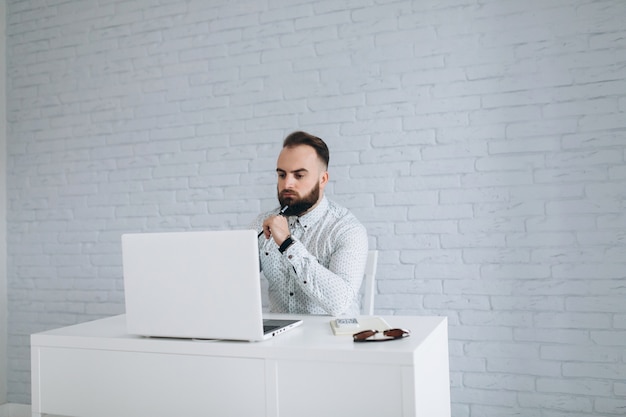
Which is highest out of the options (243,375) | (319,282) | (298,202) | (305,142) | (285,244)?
(305,142)

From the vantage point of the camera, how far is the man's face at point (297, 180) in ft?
7.18

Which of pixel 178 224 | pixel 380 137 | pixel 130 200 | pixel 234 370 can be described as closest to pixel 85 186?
pixel 130 200

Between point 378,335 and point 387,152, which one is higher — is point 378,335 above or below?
below

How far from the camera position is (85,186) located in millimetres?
3387

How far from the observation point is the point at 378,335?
4.52ft

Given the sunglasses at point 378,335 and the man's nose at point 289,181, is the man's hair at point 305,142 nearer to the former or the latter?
the man's nose at point 289,181

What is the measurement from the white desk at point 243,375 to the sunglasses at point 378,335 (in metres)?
0.02

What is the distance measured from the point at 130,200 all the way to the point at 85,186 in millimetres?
340

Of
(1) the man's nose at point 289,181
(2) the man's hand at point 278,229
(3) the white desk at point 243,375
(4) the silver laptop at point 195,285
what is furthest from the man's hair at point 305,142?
(4) the silver laptop at point 195,285

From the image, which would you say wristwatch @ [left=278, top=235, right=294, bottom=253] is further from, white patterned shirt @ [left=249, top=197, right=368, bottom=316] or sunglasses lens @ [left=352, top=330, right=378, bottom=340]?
sunglasses lens @ [left=352, top=330, right=378, bottom=340]

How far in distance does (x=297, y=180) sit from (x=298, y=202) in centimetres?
9

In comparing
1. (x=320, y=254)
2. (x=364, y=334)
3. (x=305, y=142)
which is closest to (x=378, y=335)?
(x=364, y=334)

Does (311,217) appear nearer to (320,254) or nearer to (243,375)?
(320,254)

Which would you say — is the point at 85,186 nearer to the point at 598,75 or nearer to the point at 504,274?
the point at 504,274
